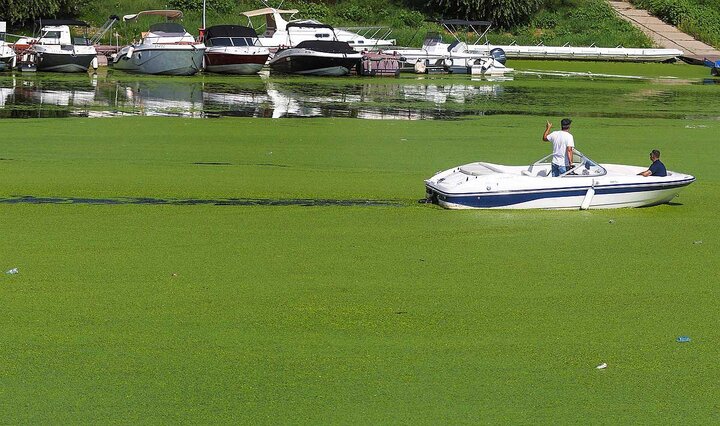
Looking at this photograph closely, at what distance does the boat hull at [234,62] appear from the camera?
42.8 m

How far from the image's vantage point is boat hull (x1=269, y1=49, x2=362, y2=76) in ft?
143

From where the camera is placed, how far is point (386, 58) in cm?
4506

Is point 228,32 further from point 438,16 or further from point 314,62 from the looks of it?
point 438,16

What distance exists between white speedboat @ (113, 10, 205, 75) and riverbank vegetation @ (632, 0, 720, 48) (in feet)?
95.2

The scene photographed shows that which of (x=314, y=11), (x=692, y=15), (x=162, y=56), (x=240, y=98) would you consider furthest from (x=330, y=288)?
(x=692, y=15)

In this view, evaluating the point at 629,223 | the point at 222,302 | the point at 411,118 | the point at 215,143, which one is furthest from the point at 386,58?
the point at 222,302

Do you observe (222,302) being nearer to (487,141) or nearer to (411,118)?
(487,141)

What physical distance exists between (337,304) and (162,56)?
3227 cm

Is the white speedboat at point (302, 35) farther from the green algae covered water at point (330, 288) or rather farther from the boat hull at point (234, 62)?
the green algae covered water at point (330, 288)

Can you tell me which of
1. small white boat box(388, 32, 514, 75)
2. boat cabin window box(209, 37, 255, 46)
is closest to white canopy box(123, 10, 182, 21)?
boat cabin window box(209, 37, 255, 46)

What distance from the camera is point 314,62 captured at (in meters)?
43.8

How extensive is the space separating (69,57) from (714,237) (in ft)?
103

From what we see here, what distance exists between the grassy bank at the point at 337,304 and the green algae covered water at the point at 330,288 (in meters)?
0.03

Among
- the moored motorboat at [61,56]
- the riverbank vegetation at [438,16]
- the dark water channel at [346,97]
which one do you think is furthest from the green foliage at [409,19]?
the moored motorboat at [61,56]
